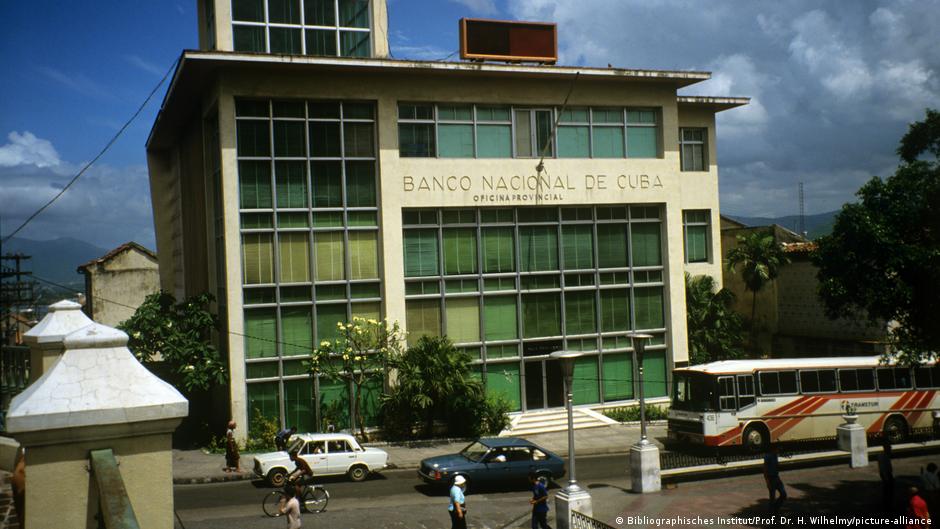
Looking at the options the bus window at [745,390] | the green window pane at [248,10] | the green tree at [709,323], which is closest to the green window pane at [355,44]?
the green window pane at [248,10]

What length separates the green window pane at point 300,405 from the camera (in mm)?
28984

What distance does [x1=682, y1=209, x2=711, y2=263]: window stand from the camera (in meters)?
39.2

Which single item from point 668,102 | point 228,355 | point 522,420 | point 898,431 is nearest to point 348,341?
point 228,355

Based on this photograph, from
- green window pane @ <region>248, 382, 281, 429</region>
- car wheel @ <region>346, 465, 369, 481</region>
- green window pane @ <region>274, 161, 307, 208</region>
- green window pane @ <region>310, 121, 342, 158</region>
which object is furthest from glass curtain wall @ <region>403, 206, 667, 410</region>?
car wheel @ <region>346, 465, 369, 481</region>

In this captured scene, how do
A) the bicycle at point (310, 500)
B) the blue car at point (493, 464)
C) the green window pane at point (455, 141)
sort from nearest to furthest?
the bicycle at point (310, 500) → the blue car at point (493, 464) → the green window pane at point (455, 141)

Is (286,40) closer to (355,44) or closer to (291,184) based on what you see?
(355,44)

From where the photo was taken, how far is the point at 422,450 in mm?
28359

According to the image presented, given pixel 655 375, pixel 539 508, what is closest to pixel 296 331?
pixel 539 508

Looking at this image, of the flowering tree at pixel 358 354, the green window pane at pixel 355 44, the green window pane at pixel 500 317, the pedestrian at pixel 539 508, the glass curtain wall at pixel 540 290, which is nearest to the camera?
the pedestrian at pixel 539 508

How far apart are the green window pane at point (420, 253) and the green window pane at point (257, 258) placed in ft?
17.1

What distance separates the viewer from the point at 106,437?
432 cm

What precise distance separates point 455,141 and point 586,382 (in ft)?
38.1

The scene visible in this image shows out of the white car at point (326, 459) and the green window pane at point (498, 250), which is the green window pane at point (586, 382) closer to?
the green window pane at point (498, 250)

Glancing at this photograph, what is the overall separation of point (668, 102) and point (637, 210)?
16.1ft
